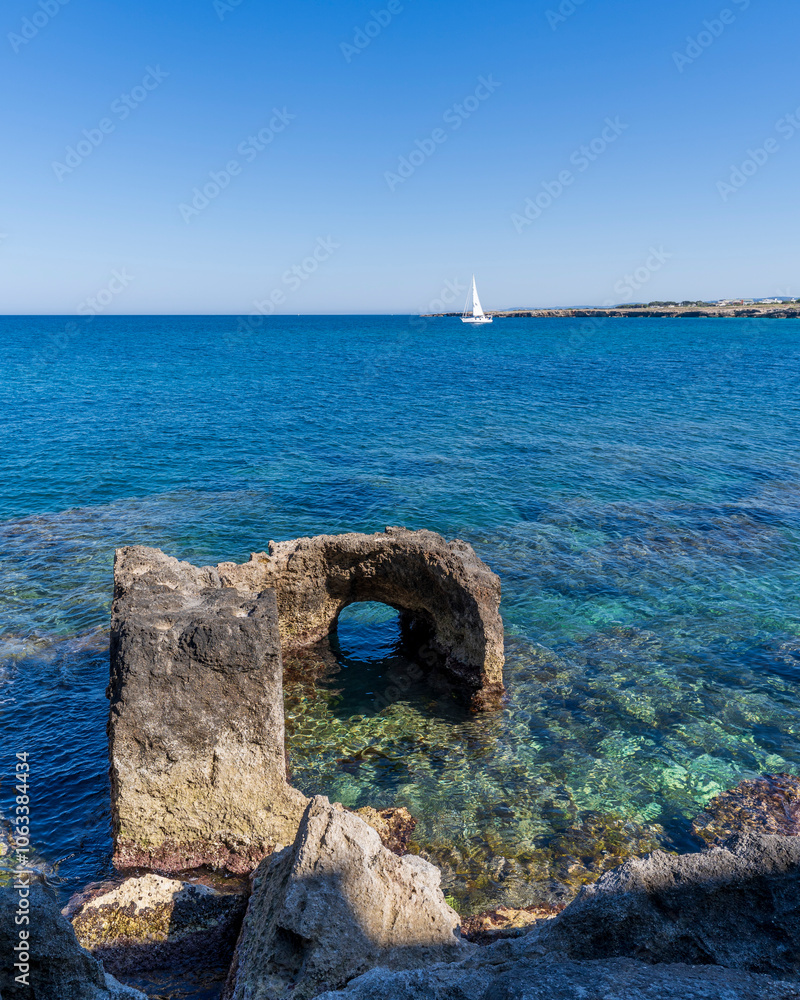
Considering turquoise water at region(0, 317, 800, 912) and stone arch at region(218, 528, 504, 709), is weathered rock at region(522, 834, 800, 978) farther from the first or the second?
stone arch at region(218, 528, 504, 709)

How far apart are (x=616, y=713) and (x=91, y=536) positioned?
1839 cm

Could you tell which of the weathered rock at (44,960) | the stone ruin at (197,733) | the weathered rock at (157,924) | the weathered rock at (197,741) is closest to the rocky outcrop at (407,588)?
the stone ruin at (197,733)

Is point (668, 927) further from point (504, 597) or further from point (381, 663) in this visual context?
point (504, 597)

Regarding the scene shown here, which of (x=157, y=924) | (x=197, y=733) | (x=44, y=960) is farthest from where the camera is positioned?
(x=197, y=733)

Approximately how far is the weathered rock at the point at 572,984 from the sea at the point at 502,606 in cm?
521

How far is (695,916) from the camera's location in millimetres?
4836

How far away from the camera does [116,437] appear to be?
3853 cm

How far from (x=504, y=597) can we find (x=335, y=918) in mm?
13209

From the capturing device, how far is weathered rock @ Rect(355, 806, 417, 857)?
10.1m

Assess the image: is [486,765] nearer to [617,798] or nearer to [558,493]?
[617,798]

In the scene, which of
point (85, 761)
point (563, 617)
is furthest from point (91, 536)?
point (563, 617)

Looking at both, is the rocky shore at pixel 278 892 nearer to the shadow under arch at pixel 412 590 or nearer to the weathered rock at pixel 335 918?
the weathered rock at pixel 335 918

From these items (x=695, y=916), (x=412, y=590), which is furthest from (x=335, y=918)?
(x=412, y=590)

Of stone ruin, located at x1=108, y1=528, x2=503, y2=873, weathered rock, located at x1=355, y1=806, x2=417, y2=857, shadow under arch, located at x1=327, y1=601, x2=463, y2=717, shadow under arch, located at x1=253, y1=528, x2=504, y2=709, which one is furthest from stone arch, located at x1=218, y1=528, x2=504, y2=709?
stone ruin, located at x1=108, y1=528, x2=503, y2=873
